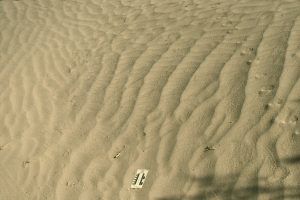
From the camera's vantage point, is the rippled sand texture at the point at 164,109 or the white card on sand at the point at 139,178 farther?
the white card on sand at the point at 139,178

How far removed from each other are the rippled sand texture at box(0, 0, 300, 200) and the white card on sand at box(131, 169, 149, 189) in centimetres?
4

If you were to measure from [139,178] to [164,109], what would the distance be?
801 millimetres

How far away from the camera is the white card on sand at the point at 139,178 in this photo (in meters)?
3.51

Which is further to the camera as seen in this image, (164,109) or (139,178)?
(164,109)

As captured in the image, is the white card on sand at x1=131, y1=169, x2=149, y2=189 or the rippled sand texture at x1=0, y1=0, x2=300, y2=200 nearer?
the rippled sand texture at x1=0, y1=0, x2=300, y2=200

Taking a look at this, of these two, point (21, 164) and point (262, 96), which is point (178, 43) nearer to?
point (262, 96)

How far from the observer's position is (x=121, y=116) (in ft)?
13.9

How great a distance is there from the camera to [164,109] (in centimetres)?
408

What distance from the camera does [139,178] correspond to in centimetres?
356

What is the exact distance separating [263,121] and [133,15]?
11.3 feet

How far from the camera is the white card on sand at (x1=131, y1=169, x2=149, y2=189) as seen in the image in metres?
3.51

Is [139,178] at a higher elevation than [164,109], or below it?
below

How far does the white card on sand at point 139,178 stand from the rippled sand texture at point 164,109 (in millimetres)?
39

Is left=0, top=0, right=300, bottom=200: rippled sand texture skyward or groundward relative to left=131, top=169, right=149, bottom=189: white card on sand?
skyward
